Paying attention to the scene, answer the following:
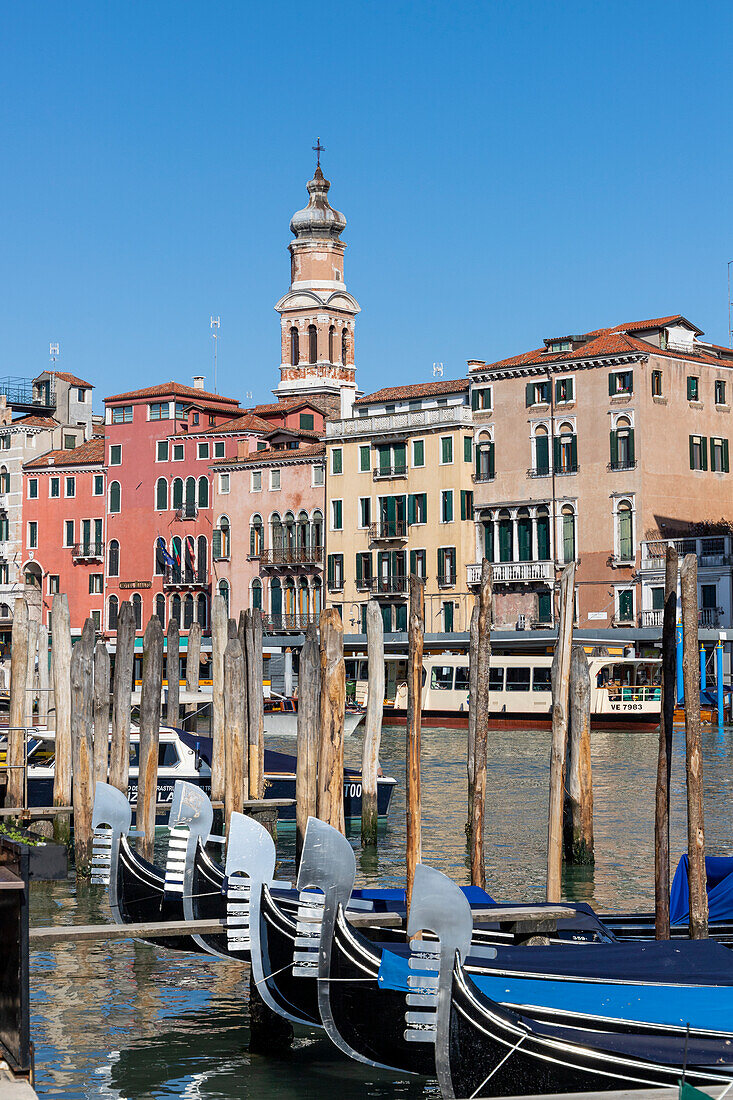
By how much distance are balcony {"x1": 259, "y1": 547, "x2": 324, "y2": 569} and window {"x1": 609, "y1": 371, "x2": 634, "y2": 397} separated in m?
13.3

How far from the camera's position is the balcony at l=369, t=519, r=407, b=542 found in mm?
53344

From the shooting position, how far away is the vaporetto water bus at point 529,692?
1598 inches

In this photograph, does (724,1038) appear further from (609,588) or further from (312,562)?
(312,562)

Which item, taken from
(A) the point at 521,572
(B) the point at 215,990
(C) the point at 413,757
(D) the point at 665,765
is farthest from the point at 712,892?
(A) the point at 521,572

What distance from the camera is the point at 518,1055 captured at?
7828 millimetres

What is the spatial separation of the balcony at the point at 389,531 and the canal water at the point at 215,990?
2945cm

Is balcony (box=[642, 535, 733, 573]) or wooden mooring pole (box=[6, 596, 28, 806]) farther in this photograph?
balcony (box=[642, 535, 733, 573])

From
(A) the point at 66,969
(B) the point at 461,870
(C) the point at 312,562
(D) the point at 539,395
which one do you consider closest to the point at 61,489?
(C) the point at 312,562

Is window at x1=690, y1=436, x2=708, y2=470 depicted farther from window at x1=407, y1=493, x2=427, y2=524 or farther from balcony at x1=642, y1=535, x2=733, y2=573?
window at x1=407, y1=493, x2=427, y2=524

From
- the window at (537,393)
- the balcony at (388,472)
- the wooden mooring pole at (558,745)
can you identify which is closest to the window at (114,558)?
the balcony at (388,472)

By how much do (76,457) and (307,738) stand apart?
160 feet

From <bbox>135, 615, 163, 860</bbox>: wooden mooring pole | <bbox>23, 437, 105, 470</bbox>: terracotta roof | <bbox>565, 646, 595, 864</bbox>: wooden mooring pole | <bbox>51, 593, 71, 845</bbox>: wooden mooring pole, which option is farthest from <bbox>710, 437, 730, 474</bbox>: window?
<bbox>135, 615, 163, 860</bbox>: wooden mooring pole

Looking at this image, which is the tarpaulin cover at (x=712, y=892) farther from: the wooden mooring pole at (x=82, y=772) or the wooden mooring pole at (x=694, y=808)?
the wooden mooring pole at (x=82, y=772)

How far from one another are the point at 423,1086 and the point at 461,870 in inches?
338
